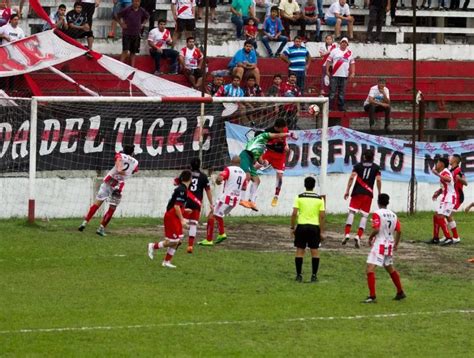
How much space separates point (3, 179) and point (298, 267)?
980 cm

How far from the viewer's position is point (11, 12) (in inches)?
1423

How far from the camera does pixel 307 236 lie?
76.4 feet

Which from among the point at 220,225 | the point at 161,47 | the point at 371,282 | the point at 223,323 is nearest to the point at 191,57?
the point at 161,47

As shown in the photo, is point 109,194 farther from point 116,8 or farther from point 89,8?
point 116,8

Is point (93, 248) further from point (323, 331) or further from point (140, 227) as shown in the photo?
point (323, 331)

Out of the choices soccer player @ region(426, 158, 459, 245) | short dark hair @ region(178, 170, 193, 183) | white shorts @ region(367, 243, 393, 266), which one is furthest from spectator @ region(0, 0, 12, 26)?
white shorts @ region(367, 243, 393, 266)

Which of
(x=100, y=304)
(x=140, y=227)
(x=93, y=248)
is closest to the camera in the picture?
(x=100, y=304)

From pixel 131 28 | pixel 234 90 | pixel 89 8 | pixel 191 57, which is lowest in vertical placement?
pixel 234 90

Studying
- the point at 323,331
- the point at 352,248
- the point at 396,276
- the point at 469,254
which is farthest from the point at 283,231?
the point at 323,331

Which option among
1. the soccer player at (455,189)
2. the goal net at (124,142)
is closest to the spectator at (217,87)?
the goal net at (124,142)

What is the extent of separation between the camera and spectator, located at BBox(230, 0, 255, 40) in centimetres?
3919

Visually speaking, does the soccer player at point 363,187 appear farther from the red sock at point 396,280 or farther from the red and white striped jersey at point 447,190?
the red sock at point 396,280

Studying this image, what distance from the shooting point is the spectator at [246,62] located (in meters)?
36.9

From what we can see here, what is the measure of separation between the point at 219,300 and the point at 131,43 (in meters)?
16.2
